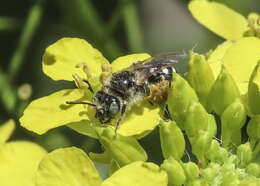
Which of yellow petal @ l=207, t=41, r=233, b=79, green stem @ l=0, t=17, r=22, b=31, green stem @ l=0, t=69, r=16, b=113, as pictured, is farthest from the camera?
green stem @ l=0, t=17, r=22, b=31

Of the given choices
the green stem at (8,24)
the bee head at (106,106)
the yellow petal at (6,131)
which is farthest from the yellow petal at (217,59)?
the green stem at (8,24)

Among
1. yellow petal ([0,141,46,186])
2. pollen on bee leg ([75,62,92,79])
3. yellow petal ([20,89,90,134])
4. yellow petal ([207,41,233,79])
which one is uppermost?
pollen on bee leg ([75,62,92,79])

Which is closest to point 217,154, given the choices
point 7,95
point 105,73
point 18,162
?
point 105,73

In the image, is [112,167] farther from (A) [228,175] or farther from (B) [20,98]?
(B) [20,98]

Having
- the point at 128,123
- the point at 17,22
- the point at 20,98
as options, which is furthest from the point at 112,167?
the point at 17,22

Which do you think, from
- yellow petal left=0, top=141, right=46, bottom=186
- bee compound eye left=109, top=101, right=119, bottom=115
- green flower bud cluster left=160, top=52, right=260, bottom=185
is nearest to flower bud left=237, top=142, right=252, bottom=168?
green flower bud cluster left=160, top=52, right=260, bottom=185

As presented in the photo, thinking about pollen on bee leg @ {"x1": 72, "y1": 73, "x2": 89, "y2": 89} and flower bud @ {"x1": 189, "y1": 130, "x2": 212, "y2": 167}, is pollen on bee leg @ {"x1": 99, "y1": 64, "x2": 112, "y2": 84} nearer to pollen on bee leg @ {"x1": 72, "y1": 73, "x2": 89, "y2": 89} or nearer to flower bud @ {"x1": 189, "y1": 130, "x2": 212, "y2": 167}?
pollen on bee leg @ {"x1": 72, "y1": 73, "x2": 89, "y2": 89}
